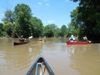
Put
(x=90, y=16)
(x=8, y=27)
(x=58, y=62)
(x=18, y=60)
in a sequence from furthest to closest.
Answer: (x=8, y=27)
(x=90, y=16)
(x=18, y=60)
(x=58, y=62)

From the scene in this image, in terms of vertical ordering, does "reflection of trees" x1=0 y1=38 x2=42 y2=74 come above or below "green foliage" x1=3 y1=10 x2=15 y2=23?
below

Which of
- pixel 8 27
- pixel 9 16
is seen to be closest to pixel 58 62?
pixel 8 27

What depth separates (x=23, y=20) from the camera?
8444 cm

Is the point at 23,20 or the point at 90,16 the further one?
the point at 23,20

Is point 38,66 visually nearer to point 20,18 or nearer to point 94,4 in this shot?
point 94,4

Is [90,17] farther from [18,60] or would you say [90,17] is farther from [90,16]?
[18,60]

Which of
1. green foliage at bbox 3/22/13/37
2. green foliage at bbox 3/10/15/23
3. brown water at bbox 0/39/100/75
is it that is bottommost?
brown water at bbox 0/39/100/75

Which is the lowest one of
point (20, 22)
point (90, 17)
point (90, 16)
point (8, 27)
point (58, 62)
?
point (58, 62)

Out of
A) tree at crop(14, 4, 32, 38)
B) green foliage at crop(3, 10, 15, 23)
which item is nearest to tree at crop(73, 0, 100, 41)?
tree at crop(14, 4, 32, 38)

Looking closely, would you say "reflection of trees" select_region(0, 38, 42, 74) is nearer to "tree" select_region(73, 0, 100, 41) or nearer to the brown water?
the brown water

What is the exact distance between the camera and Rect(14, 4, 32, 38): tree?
84.1 meters

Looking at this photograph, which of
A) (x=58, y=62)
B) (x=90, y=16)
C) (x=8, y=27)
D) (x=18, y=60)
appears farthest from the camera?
(x=8, y=27)

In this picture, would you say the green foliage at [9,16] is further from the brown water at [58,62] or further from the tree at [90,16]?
the brown water at [58,62]

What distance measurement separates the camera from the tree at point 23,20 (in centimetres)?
8412
